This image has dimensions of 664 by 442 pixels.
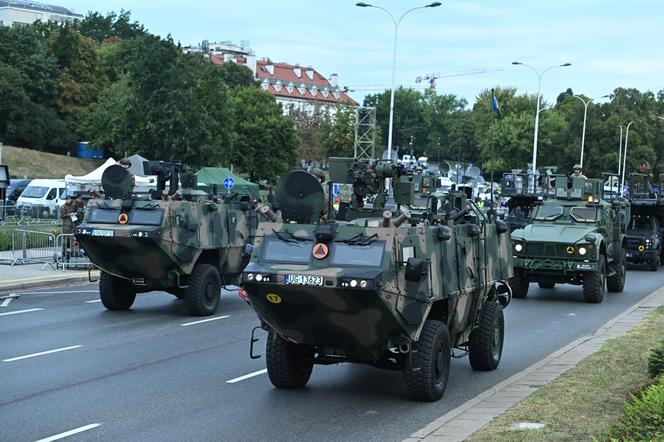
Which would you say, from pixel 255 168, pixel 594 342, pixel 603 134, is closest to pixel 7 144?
pixel 255 168

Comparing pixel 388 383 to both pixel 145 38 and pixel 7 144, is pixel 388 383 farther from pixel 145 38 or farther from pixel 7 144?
pixel 7 144

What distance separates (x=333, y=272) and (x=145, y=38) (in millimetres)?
56877

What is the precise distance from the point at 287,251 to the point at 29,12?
153 meters

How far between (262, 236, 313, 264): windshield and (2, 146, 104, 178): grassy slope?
60.2 m

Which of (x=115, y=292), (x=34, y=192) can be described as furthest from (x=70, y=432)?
(x=34, y=192)

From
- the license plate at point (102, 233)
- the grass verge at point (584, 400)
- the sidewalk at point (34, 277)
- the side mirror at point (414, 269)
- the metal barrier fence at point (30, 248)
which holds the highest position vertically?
the side mirror at point (414, 269)

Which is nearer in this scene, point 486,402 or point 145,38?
point 486,402

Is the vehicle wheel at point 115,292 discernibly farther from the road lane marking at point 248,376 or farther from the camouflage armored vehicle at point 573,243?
the camouflage armored vehicle at point 573,243

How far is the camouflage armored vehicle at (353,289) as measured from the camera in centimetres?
1063

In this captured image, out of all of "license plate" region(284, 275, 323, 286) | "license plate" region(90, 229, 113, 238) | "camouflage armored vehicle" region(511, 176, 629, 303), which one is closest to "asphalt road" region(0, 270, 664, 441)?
"license plate" region(284, 275, 323, 286)

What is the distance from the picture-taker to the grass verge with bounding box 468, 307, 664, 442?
9164mm

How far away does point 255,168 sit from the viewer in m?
83.2

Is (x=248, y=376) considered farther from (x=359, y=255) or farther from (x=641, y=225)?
(x=641, y=225)

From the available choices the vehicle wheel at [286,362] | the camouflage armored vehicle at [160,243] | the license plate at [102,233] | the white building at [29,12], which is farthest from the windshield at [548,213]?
the white building at [29,12]
